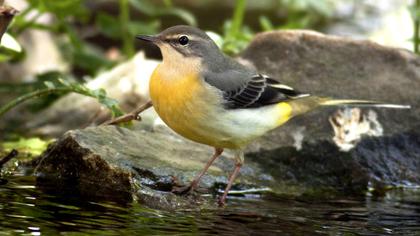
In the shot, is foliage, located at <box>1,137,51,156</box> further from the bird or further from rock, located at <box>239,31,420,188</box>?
rock, located at <box>239,31,420,188</box>

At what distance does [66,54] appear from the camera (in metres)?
11.5

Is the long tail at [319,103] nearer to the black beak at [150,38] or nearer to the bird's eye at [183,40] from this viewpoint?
the bird's eye at [183,40]

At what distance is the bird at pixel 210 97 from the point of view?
20.5ft

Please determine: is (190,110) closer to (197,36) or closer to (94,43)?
(197,36)

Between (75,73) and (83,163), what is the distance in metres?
7.41

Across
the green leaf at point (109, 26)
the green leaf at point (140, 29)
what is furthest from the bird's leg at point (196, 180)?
the green leaf at point (109, 26)

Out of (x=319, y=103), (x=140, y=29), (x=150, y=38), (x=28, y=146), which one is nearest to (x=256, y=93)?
(x=319, y=103)

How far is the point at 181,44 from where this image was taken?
6.66 meters

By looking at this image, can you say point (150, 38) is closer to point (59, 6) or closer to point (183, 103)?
point (183, 103)

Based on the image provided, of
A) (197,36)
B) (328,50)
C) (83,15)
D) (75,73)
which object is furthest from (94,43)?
(197,36)

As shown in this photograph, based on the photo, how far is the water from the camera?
17.1 feet

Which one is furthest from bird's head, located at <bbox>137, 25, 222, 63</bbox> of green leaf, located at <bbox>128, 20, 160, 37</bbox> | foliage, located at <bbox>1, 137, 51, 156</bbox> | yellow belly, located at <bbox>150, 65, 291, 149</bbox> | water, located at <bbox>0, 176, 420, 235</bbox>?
green leaf, located at <bbox>128, 20, 160, 37</bbox>

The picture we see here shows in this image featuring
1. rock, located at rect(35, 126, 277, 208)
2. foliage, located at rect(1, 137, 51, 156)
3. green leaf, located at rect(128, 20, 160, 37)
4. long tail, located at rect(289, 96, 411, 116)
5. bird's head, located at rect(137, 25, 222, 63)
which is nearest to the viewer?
rock, located at rect(35, 126, 277, 208)

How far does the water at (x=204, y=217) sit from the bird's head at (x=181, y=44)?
112 cm
